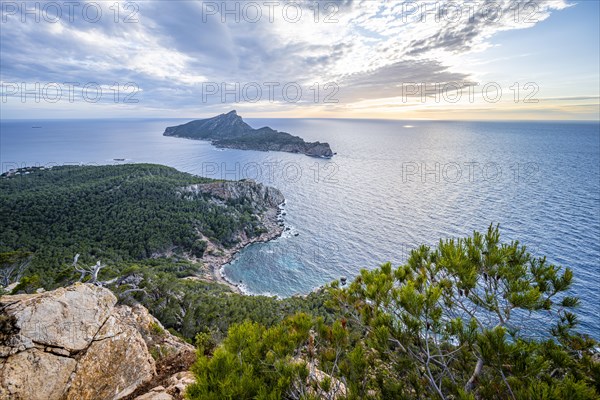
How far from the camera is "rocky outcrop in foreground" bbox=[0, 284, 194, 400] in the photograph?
5574 millimetres

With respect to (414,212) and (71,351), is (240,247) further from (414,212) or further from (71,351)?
(71,351)

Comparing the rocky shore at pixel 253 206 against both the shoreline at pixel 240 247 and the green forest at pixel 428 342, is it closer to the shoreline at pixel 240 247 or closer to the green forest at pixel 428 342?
the shoreline at pixel 240 247

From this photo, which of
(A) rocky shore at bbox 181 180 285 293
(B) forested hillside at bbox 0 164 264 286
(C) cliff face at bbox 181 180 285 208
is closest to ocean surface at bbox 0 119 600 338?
(A) rocky shore at bbox 181 180 285 293

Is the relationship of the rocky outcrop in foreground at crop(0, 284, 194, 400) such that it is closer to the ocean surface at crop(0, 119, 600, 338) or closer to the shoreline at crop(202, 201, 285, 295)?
the shoreline at crop(202, 201, 285, 295)

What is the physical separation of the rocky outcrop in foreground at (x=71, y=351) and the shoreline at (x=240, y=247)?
104 feet

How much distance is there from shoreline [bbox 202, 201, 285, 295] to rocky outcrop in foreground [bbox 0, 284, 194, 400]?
1248 inches

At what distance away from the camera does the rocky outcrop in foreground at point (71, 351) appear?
557cm

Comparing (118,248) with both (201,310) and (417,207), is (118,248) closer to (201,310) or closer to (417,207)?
(201,310)

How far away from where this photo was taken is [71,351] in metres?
6.16

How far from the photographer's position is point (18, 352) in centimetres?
565

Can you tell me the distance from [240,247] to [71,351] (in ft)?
153

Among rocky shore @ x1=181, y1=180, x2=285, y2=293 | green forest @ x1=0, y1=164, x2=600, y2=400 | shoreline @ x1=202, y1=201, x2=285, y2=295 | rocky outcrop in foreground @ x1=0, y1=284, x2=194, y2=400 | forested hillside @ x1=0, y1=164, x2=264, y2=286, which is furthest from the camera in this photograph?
rocky shore @ x1=181, y1=180, x2=285, y2=293

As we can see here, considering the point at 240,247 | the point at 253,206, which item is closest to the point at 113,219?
the point at 240,247

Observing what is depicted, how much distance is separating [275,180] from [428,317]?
88.2 m
